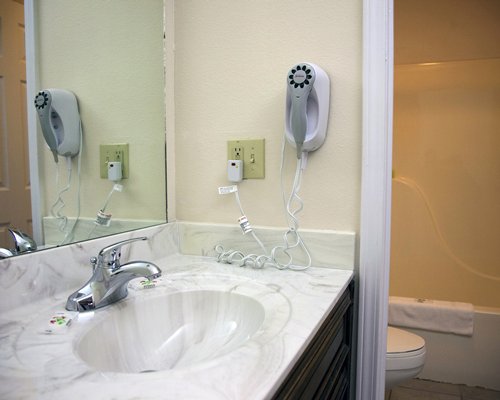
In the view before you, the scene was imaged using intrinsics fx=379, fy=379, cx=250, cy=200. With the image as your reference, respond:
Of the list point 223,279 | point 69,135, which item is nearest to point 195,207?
point 223,279

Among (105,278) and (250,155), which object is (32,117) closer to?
(105,278)

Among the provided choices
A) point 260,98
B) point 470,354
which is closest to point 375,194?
point 260,98

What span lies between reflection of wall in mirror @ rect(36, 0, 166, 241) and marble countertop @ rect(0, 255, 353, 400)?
0.89ft

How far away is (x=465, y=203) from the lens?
7.60ft

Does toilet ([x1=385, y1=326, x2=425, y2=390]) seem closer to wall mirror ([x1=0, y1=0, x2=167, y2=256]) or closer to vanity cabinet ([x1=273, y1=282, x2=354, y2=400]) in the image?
vanity cabinet ([x1=273, y1=282, x2=354, y2=400])

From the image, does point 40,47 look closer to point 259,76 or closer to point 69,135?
point 69,135

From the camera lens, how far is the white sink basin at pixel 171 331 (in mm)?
654

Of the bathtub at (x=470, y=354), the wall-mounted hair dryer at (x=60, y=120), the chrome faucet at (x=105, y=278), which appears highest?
the wall-mounted hair dryer at (x=60, y=120)

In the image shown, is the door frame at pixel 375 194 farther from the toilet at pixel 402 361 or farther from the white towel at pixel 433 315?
the white towel at pixel 433 315

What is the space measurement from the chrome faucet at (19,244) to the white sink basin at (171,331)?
20 cm

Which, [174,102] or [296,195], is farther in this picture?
[174,102]

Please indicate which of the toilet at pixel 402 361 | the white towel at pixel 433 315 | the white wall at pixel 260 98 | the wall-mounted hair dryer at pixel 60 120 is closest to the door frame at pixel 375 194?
the white wall at pixel 260 98

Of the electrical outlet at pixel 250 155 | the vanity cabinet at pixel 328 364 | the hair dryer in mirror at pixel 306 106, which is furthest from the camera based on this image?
the electrical outlet at pixel 250 155

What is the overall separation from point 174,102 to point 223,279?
1.96 ft
